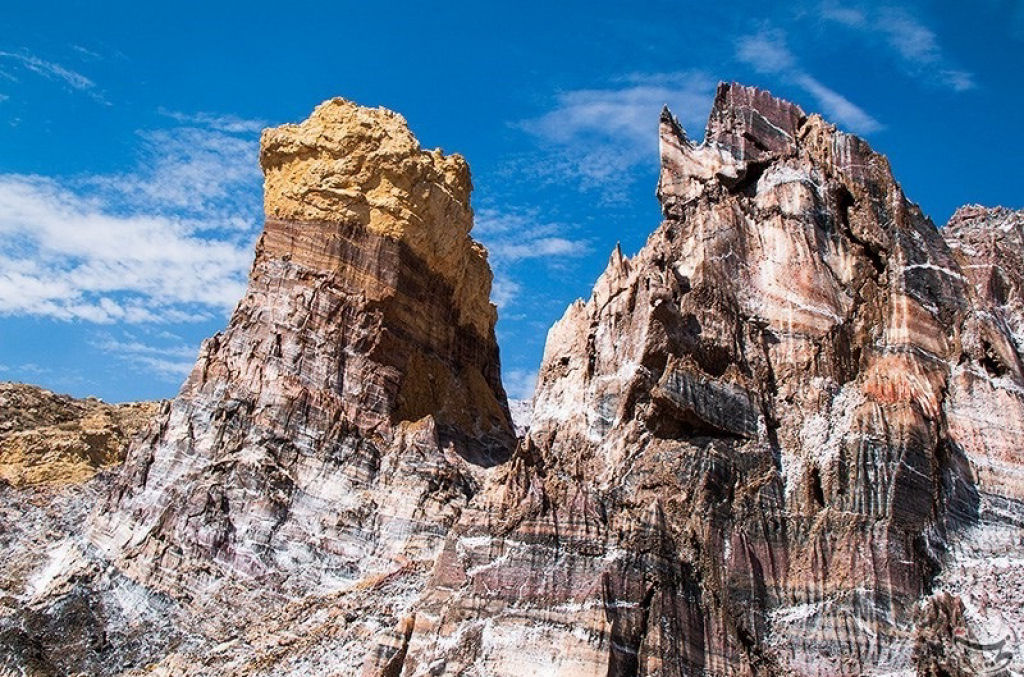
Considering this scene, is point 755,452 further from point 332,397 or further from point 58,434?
point 58,434

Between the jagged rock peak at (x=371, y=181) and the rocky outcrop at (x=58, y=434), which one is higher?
the jagged rock peak at (x=371, y=181)

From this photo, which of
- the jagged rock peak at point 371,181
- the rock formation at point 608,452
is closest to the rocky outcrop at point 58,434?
the rock formation at point 608,452

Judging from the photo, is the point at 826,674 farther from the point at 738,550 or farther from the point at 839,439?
the point at 839,439

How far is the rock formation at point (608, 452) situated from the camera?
3484 cm

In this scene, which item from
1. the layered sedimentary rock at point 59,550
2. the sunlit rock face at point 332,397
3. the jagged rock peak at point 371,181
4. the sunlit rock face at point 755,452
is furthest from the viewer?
the jagged rock peak at point 371,181

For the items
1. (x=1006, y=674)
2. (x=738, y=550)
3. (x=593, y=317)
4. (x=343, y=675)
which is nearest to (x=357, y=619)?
(x=343, y=675)

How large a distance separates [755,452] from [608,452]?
15.2 ft

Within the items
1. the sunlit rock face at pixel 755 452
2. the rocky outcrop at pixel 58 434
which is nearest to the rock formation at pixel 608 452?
the sunlit rock face at pixel 755 452

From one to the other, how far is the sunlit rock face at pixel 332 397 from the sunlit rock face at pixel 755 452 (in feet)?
22.6

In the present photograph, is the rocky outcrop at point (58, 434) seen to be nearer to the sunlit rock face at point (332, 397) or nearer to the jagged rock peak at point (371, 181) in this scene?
the sunlit rock face at point (332, 397)

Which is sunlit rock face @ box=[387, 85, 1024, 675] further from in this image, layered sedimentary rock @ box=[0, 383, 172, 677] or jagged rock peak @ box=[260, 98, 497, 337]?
layered sedimentary rock @ box=[0, 383, 172, 677]

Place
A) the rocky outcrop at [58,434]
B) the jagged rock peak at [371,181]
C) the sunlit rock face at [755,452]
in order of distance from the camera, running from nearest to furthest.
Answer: the sunlit rock face at [755,452]
the jagged rock peak at [371,181]
the rocky outcrop at [58,434]

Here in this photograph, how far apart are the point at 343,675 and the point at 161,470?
49.9 feet

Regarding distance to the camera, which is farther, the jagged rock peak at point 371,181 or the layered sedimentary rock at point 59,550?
the jagged rock peak at point 371,181
